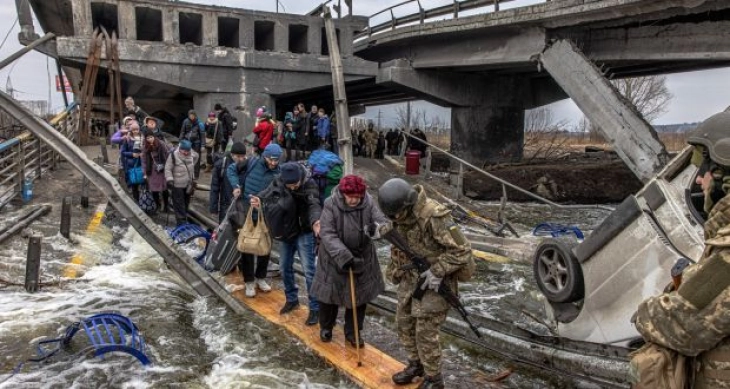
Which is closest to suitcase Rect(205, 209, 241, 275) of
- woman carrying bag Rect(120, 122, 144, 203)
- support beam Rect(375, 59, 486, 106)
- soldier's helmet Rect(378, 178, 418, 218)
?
soldier's helmet Rect(378, 178, 418, 218)

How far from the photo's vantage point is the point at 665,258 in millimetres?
3680

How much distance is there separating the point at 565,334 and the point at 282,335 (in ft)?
8.66

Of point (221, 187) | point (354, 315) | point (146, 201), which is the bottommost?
point (354, 315)

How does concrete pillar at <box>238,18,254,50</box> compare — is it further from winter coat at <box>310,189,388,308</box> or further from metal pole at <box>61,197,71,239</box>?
winter coat at <box>310,189,388,308</box>

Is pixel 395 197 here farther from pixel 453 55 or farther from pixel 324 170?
pixel 453 55

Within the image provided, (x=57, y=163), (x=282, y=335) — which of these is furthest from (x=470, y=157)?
(x=282, y=335)

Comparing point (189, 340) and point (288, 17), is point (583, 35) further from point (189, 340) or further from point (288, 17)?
point (189, 340)

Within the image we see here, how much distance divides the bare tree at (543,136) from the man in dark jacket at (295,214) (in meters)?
17.4

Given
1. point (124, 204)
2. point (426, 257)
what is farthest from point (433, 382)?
point (124, 204)

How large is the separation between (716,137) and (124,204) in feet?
18.4

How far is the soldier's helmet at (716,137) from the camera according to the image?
236cm

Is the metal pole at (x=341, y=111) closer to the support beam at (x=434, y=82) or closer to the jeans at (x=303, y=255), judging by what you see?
the jeans at (x=303, y=255)

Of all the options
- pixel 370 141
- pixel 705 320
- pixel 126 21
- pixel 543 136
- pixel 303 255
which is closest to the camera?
pixel 705 320

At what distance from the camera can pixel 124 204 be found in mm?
6098
